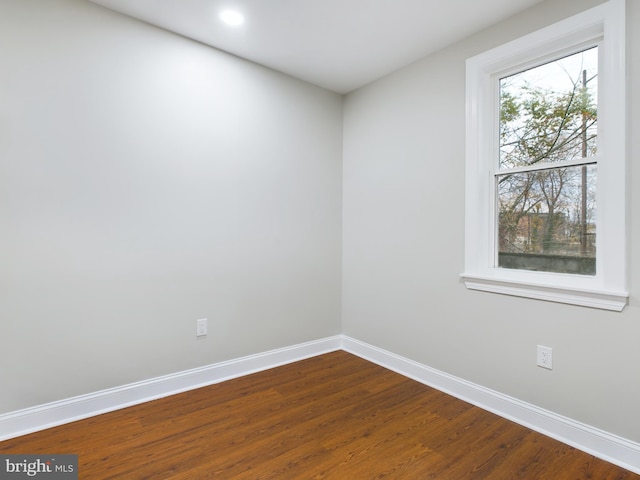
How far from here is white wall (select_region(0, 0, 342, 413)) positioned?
194cm

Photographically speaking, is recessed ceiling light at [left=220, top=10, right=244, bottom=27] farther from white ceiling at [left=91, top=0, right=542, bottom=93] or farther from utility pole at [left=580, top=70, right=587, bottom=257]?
utility pole at [left=580, top=70, right=587, bottom=257]

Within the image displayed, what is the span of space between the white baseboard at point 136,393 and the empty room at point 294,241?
0.01 meters

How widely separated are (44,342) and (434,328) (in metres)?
2.60

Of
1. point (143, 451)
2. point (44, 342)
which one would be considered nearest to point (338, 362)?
point (143, 451)

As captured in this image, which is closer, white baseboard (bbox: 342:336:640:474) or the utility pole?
white baseboard (bbox: 342:336:640:474)

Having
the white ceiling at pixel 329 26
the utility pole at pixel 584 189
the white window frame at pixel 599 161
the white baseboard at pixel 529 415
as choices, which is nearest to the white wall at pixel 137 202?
the white ceiling at pixel 329 26

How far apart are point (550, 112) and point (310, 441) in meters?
2.46

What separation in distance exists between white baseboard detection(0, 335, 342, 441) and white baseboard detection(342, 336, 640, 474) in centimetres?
95

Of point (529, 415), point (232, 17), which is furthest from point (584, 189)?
point (232, 17)

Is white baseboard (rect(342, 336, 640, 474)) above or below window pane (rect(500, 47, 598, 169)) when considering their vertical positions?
below

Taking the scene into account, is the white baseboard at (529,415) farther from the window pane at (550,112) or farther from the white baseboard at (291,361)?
the window pane at (550,112)

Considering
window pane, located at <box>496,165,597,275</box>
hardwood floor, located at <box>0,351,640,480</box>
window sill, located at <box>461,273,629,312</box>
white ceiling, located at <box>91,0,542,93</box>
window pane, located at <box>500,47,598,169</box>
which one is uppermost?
white ceiling, located at <box>91,0,542,93</box>

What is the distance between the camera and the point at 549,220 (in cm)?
214

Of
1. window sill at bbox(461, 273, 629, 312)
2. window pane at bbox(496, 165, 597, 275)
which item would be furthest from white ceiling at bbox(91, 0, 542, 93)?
window sill at bbox(461, 273, 629, 312)
